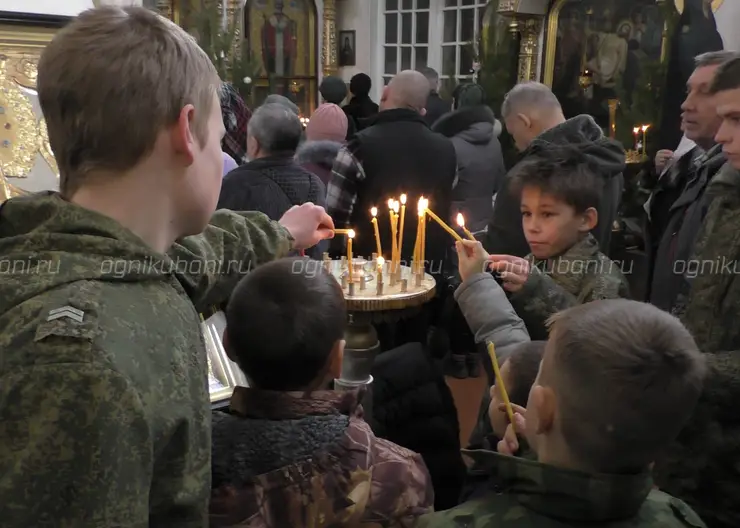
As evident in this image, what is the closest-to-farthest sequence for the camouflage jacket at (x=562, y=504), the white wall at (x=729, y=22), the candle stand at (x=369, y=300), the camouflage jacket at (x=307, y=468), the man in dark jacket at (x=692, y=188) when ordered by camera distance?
the camouflage jacket at (x=562, y=504), the camouflage jacket at (x=307, y=468), the man in dark jacket at (x=692, y=188), the candle stand at (x=369, y=300), the white wall at (x=729, y=22)

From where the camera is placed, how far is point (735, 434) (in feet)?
5.36

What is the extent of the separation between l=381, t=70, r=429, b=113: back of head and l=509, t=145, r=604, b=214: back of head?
175 centimetres

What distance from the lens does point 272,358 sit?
4.35 ft

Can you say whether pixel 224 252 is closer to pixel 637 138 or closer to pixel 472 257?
pixel 472 257

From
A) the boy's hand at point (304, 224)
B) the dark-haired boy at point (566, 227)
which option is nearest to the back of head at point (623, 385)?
the boy's hand at point (304, 224)

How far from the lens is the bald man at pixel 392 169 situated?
142 inches

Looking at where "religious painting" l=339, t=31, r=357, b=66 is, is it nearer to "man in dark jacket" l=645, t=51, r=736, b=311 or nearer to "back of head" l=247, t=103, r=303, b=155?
"back of head" l=247, t=103, r=303, b=155

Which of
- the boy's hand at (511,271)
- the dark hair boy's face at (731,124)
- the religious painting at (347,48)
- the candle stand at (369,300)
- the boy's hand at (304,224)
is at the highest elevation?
the religious painting at (347,48)

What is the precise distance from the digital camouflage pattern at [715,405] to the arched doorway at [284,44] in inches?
367

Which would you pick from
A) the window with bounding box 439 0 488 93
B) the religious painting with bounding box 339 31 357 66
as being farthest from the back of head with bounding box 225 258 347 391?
the religious painting with bounding box 339 31 357 66

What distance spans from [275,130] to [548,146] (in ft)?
3.97

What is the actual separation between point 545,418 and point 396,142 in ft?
9.03

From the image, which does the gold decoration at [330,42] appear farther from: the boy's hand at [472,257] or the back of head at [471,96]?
the boy's hand at [472,257]

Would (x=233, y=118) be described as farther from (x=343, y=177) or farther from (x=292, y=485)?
(x=292, y=485)
